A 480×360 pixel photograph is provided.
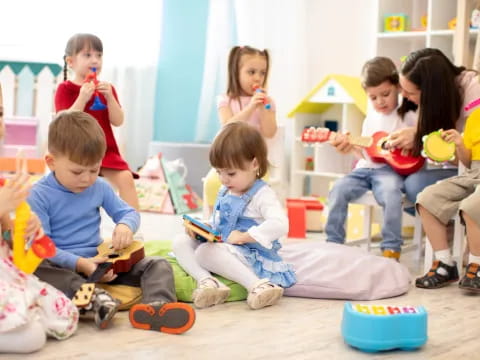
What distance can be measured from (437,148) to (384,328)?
3.22 feet

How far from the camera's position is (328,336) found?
5.90ft

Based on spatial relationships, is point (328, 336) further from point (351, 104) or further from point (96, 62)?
point (351, 104)

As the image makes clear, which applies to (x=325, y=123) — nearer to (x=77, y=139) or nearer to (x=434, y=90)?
(x=434, y=90)

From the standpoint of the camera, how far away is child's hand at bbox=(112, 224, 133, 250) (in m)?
1.92

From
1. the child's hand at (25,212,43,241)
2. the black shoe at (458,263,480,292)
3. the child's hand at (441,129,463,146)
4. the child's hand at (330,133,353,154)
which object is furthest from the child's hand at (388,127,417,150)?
the child's hand at (25,212,43,241)

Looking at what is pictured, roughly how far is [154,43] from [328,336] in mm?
2911

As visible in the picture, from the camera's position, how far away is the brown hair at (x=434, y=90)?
258 centimetres

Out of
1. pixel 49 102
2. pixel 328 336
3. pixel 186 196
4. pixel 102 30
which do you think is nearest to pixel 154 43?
pixel 102 30

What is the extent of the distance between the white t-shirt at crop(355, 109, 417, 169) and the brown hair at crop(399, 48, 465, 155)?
0.22 metres

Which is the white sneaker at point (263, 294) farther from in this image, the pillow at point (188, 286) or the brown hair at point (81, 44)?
the brown hair at point (81, 44)

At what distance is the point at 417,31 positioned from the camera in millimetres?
3598

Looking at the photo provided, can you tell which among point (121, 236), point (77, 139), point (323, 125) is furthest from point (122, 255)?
point (323, 125)

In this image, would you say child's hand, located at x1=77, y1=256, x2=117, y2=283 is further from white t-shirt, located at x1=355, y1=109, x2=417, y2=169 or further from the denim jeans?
white t-shirt, located at x1=355, y1=109, x2=417, y2=169

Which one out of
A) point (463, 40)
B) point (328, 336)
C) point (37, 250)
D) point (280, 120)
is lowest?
point (328, 336)
